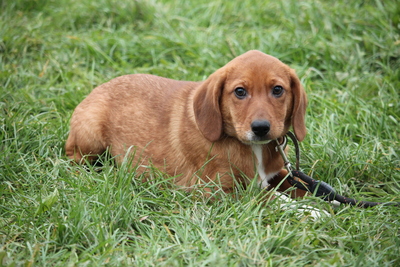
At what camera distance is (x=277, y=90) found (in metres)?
3.96

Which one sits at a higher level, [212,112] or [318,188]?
[212,112]

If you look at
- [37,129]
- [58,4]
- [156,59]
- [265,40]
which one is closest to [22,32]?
[58,4]

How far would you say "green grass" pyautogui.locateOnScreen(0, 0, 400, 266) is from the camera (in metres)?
3.31

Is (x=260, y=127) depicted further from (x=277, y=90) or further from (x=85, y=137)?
(x=85, y=137)


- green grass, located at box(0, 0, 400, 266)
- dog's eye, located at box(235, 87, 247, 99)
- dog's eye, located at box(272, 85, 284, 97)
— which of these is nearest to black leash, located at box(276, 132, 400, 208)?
green grass, located at box(0, 0, 400, 266)

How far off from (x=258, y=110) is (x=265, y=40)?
10.5 feet

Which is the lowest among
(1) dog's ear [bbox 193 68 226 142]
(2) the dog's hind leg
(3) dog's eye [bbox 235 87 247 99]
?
(2) the dog's hind leg

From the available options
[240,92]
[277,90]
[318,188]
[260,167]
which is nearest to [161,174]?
[260,167]

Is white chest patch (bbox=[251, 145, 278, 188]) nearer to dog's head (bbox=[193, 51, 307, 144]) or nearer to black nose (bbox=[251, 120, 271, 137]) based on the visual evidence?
dog's head (bbox=[193, 51, 307, 144])

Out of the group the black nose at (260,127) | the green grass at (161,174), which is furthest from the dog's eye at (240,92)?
the green grass at (161,174)

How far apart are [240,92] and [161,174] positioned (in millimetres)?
978

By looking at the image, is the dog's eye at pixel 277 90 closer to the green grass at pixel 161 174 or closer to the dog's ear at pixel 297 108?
the dog's ear at pixel 297 108

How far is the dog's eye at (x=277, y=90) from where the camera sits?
394 centimetres

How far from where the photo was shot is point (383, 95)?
5.64 meters
